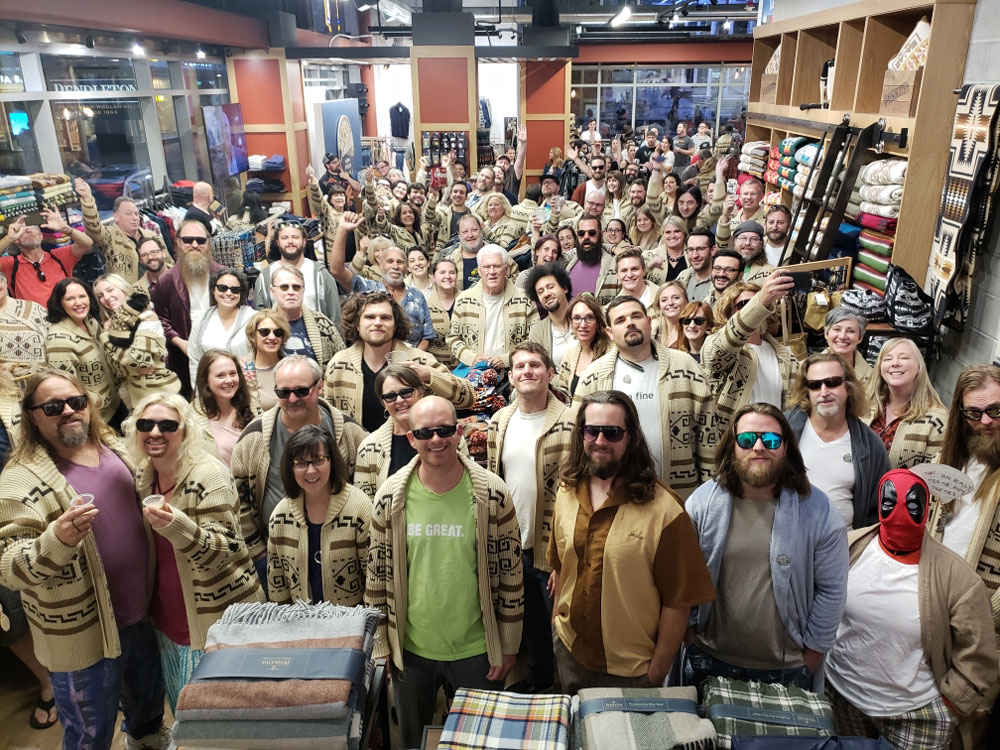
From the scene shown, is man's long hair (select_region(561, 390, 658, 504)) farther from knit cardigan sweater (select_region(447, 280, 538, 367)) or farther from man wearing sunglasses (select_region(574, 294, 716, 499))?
knit cardigan sweater (select_region(447, 280, 538, 367))

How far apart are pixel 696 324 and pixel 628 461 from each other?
63.0 inches

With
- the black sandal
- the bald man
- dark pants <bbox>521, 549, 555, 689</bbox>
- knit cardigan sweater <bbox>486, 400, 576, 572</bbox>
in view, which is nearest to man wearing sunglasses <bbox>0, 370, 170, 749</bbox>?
the black sandal

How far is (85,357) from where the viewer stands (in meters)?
3.86

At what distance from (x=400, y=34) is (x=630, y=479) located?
1628cm

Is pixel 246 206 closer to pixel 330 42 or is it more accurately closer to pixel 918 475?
pixel 330 42

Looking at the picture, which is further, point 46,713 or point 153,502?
point 46,713

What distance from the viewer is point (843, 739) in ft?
4.49

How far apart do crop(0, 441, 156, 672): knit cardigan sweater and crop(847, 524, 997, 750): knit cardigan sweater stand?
2.51 meters

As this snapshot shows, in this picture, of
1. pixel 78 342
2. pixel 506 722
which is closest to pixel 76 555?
pixel 506 722

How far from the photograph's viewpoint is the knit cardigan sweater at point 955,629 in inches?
81.5

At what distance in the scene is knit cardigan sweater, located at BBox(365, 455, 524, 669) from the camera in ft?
7.70

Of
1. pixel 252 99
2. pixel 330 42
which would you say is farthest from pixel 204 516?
pixel 330 42

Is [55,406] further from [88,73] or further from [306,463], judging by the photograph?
[88,73]

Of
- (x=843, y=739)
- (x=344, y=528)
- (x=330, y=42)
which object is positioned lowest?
(x=344, y=528)
